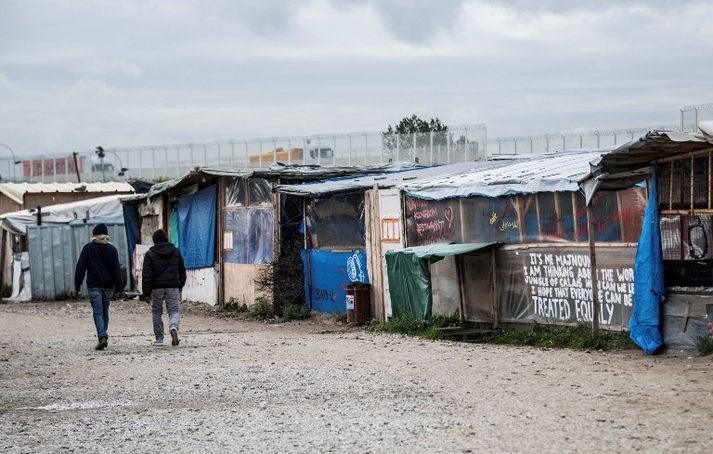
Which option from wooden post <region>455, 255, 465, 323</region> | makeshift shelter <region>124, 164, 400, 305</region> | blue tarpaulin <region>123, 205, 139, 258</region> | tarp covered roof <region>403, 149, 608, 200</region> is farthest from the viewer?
blue tarpaulin <region>123, 205, 139, 258</region>

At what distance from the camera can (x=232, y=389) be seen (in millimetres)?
13000

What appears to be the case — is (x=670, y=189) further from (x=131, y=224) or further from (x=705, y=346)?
(x=131, y=224)

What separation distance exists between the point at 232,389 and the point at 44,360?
495cm

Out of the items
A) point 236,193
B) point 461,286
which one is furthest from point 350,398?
point 236,193

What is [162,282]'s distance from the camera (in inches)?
730

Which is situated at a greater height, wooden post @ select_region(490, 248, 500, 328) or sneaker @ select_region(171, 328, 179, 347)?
wooden post @ select_region(490, 248, 500, 328)

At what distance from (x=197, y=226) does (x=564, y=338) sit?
15070 mm

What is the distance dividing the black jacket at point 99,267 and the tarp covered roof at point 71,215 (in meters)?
17.5

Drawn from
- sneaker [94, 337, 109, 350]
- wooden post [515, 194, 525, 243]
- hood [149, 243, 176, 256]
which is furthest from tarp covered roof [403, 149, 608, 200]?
sneaker [94, 337, 109, 350]

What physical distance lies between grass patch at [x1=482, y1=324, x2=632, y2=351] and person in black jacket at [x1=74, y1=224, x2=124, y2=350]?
5903mm

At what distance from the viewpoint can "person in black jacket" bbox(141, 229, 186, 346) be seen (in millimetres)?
18516

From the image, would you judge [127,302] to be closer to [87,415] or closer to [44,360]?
[44,360]

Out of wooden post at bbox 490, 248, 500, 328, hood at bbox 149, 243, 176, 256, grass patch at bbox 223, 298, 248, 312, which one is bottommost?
grass patch at bbox 223, 298, 248, 312

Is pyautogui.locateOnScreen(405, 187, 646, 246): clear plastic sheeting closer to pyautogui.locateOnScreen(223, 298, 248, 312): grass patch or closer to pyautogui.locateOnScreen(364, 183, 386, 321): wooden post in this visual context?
pyautogui.locateOnScreen(364, 183, 386, 321): wooden post
